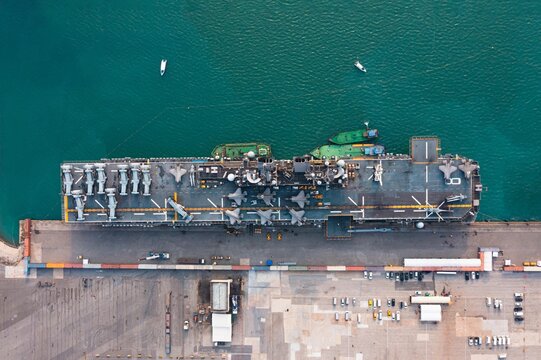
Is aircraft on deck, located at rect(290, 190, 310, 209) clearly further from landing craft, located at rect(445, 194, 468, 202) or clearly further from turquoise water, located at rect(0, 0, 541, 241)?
landing craft, located at rect(445, 194, 468, 202)

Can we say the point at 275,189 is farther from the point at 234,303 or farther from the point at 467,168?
the point at 467,168

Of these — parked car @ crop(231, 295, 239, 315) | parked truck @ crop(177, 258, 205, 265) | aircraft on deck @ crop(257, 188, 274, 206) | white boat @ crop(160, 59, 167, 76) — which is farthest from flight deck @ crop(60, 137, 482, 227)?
white boat @ crop(160, 59, 167, 76)

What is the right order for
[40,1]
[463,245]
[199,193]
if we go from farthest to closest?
[40,1], [463,245], [199,193]

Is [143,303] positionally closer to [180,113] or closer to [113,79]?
[180,113]

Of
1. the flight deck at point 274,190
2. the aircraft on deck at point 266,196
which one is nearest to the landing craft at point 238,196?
the flight deck at point 274,190

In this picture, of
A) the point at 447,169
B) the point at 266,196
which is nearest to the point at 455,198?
the point at 447,169

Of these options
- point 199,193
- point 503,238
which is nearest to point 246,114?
point 199,193

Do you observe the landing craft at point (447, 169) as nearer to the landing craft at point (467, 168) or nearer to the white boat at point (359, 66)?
the landing craft at point (467, 168)
